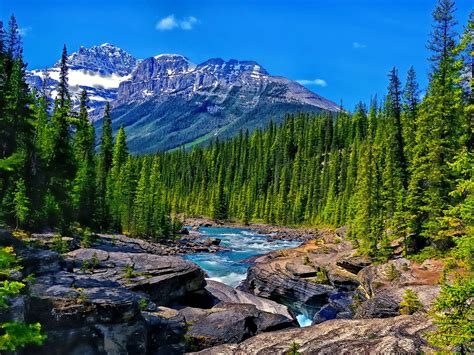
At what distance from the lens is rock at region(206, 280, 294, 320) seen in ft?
104

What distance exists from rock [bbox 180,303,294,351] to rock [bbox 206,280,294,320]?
4944mm

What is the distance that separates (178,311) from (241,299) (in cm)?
1080

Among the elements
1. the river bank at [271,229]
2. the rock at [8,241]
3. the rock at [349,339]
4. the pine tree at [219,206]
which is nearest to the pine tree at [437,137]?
the rock at [349,339]

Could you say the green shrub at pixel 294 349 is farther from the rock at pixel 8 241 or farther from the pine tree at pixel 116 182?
the pine tree at pixel 116 182

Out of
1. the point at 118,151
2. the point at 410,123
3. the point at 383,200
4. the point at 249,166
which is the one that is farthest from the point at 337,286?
the point at 249,166

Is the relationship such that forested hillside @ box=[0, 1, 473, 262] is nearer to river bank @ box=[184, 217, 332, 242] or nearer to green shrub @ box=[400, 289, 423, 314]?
green shrub @ box=[400, 289, 423, 314]

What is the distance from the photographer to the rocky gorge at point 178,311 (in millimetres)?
17609

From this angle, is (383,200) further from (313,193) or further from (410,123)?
(313,193)

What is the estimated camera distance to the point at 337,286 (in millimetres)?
40156

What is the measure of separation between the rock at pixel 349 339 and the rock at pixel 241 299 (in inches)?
421

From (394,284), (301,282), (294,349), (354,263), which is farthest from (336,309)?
(294,349)

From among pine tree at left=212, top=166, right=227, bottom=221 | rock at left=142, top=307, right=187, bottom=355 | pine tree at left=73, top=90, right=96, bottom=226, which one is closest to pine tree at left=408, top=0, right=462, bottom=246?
rock at left=142, top=307, right=187, bottom=355

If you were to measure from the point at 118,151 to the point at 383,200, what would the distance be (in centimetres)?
5275

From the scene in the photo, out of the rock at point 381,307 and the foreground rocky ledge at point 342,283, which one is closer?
the rock at point 381,307
